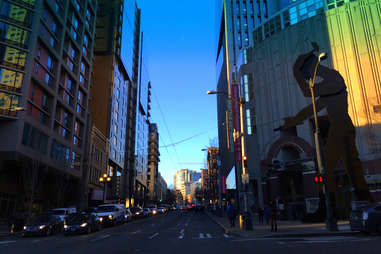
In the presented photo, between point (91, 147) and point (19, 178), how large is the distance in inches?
714

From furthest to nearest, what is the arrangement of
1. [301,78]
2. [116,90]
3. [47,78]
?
[116,90], [47,78], [301,78]

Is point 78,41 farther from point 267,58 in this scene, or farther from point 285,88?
point 285,88

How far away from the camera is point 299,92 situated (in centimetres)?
4244

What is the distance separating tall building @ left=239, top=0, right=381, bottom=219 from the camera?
109 ft

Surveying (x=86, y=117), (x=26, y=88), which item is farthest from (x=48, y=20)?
(x=86, y=117)

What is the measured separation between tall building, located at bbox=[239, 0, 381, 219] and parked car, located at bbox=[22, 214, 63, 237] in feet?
70.7

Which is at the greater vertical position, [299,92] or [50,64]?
[50,64]

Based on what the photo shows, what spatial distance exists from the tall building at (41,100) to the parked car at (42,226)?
386 inches

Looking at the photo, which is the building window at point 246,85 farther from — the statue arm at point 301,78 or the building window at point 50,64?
the building window at point 50,64

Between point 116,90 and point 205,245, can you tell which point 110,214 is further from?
point 116,90

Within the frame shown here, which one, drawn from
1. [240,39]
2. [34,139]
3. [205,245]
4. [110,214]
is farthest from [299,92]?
[240,39]

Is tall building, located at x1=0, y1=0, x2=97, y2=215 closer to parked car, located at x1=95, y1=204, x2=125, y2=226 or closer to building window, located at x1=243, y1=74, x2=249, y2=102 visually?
parked car, located at x1=95, y1=204, x2=125, y2=226

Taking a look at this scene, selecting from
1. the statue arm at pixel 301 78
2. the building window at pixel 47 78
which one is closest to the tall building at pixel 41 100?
the building window at pixel 47 78

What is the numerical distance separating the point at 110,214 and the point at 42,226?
7.93 meters
